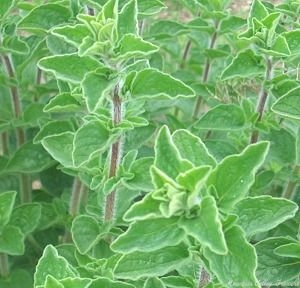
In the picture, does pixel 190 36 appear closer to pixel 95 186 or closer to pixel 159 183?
pixel 95 186

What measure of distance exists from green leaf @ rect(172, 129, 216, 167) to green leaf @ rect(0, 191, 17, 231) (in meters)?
1.02

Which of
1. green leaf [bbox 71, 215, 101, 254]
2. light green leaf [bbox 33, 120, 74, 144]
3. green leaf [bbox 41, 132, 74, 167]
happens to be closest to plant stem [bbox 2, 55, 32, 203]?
light green leaf [bbox 33, 120, 74, 144]

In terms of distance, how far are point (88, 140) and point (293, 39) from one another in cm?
77

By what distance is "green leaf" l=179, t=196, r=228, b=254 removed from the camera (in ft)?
4.84

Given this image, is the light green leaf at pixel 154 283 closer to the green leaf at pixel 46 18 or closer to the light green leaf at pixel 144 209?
the light green leaf at pixel 144 209

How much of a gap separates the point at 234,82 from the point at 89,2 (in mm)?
746

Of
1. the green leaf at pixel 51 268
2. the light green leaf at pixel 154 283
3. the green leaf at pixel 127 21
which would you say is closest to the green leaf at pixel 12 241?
the green leaf at pixel 51 268

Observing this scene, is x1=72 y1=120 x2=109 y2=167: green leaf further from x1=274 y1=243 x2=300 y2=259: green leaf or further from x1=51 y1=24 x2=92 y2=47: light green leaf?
x1=274 y1=243 x2=300 y2=259: green leaf

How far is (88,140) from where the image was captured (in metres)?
2.08

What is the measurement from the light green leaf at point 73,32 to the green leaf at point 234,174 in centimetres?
65

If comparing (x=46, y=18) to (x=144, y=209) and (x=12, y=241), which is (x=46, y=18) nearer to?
(x=12, y=241)

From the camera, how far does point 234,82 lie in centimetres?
287

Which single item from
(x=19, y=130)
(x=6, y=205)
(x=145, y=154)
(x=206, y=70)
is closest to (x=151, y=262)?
(x=6, y=205)

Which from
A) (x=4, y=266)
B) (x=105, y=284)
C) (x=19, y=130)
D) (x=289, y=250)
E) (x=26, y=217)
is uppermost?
(x=105, y=284)
